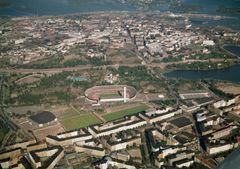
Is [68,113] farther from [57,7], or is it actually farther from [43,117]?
[57,7]

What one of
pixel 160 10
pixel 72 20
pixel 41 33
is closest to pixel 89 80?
pixel 41 33

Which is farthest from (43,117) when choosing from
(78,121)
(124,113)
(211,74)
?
(211,74)

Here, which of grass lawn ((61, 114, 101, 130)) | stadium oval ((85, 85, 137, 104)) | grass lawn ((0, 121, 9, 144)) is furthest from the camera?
stadium oval ((85, 85, 137, 104))

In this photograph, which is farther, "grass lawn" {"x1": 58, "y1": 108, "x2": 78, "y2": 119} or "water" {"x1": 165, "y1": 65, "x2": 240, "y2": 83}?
"water" {"x1": 165, "y1": 65, "x2": 240, "y2": 83}

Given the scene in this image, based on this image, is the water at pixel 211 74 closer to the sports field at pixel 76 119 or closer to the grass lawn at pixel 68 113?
the sports field at pixel 76 119

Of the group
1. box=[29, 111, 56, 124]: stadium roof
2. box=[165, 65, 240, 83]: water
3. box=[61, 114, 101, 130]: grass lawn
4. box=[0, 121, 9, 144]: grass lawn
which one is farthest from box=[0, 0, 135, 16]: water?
box=[0, 121, 9, 144]: grass lawn

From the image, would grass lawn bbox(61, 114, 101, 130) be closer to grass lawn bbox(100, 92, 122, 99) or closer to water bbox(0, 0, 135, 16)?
grass lawn bbox(100, 92, 122, 99)

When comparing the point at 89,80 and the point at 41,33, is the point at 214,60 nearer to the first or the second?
the point at 89,80

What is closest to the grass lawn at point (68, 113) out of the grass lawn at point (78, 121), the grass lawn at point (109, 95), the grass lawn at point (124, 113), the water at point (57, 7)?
the grass lawn at point (78, 121)
